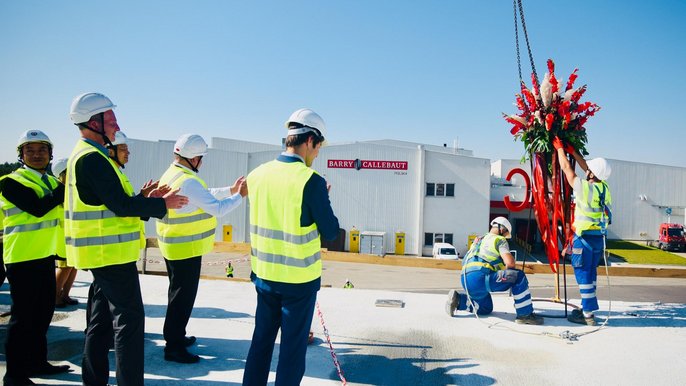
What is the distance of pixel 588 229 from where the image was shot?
4891mm

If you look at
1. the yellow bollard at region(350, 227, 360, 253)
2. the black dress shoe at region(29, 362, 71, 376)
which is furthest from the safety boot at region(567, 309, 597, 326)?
the yellow bollard at region(350, 227, 360, 253)

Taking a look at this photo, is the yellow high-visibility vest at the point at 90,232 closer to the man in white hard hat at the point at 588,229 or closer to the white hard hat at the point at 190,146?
the white hard hat at the point at 190,146

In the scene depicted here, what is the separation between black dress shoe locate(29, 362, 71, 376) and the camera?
3.03m

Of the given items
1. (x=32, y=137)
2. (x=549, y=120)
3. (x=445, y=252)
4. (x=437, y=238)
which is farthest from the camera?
(x=437, y=238)

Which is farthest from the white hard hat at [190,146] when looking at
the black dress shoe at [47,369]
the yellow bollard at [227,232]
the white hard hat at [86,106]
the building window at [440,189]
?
the yellow bollard at [227,232]

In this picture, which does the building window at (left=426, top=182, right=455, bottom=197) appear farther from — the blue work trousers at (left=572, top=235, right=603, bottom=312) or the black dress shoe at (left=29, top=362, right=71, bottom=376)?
the black dress shoe at (left=29, top=362, right=71, bottom=376)

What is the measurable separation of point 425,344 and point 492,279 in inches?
54.2

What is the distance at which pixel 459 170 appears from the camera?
29.0 m

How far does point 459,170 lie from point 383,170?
531cm

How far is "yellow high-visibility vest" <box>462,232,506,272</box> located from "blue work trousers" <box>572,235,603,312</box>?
0.87m

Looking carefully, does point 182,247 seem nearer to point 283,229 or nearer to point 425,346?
point 283,229

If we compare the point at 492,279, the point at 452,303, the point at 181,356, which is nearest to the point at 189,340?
the point at 181,356

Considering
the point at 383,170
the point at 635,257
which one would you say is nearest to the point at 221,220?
the point at 383,170

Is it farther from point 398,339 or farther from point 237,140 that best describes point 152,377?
point 237,140
